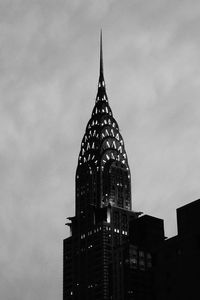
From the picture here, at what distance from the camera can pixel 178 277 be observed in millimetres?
159750

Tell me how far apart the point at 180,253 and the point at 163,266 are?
921cm

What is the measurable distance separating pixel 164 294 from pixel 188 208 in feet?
78.4

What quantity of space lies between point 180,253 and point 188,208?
11.7m

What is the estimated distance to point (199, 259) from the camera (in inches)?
6048

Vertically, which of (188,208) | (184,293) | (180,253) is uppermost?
(188,208)

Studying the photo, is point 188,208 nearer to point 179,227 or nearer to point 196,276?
point 179,227

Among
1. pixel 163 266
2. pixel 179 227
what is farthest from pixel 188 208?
pixel 163 266

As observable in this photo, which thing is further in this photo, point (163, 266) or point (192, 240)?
point (163, 266)

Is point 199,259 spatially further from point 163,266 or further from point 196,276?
point 163,266

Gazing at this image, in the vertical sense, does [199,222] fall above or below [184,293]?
above

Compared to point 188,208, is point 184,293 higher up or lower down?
lower down

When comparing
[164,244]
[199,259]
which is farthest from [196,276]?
[164,244]

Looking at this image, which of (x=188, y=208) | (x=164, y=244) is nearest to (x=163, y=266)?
(x=164, y=244)

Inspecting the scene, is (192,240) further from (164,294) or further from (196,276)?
(164,294)
